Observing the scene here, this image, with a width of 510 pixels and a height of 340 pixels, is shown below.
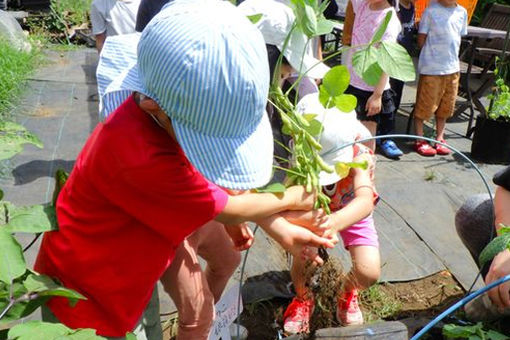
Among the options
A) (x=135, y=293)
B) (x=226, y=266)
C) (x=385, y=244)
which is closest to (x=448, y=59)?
(x=385, y=244)

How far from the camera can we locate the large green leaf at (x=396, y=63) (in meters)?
1.15

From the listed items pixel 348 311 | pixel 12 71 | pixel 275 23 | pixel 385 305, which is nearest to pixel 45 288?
pixel 348 311

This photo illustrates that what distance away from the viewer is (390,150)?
155 inches

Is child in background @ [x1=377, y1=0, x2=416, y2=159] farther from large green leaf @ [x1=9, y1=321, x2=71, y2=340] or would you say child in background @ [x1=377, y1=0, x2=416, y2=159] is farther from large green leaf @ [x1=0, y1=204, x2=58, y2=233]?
large green leaf @ [x1=9, y1=321, x2=71, y2=340]

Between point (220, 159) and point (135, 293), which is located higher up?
point (220, 159)

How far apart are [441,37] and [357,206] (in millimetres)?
2904

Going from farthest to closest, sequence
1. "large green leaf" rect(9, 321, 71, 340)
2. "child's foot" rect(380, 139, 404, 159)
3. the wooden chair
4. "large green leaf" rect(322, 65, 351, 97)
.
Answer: the wooden chair, "child's foot" rect(380, 139, 404, 159), "large green leaf" rect(322, 65, 351, 97), "large green leaf" rect(9, 321, 71, 340)

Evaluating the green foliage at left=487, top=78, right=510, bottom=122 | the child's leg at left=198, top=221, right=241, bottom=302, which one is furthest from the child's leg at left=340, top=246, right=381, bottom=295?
the green foliage at left=487, top=78, right=510, bottom=122

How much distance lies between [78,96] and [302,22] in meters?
3.87

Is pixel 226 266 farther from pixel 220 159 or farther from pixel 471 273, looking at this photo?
pixel 471 273

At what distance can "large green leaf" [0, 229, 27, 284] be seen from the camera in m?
0.79

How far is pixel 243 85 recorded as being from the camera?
2.94 ft

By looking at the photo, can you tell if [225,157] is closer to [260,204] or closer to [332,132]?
[260,204]

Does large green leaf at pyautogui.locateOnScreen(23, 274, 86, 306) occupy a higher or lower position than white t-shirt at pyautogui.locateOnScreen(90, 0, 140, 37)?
higher
